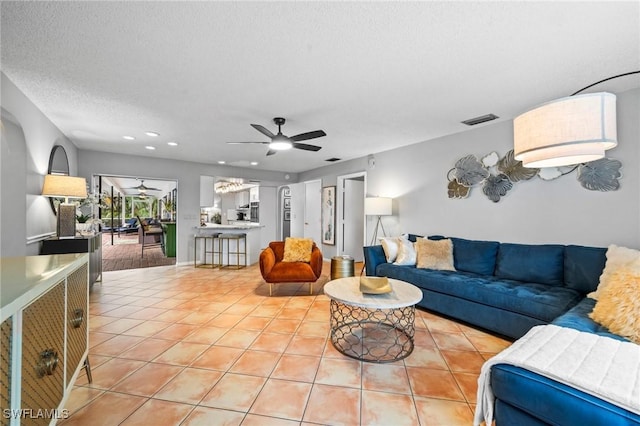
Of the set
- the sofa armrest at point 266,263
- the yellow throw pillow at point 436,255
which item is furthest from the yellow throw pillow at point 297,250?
the yellow throw pillow at point 436,255

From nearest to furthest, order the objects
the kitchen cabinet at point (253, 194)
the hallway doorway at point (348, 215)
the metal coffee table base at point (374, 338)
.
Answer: the metal coffee table base at point (374, 338) → the hallway doorway at point (348, 215) → the kitchen cabinet at point (253, 194)

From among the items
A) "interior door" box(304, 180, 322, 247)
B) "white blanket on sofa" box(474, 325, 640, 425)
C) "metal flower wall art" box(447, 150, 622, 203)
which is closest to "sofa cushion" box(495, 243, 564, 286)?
"metal flower wall art" box(447, 150, 622, 203)

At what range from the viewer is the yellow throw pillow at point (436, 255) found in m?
3.49

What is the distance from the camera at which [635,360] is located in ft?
4.17

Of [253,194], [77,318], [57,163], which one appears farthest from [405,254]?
[253,194]

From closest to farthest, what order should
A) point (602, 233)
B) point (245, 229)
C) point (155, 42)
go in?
point (155, 42) < point (602, 233) < point (245, 229)

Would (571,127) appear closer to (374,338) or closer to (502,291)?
(502,291)

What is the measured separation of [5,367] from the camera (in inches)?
34.1

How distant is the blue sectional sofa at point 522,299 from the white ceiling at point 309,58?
5.52 feet

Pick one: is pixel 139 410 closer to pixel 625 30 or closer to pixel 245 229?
pixel 625 30

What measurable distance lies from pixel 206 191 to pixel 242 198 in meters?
3.81

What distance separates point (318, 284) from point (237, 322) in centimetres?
180

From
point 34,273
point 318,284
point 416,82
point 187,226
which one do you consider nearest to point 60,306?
point 34,273

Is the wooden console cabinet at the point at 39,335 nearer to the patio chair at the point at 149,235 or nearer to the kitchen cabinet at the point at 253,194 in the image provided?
the patio chair at the point at 149,235
